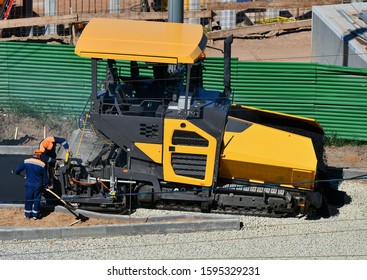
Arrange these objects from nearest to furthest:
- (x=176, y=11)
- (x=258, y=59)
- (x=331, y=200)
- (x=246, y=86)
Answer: (x=331, y=200) < (x=176, y=11) < (x=246, y=86) < (x=258, y=59)

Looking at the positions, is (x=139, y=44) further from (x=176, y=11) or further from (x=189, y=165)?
(x=176, y=11)

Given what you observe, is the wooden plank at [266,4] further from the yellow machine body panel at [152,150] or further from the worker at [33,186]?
the worker at [33,186]

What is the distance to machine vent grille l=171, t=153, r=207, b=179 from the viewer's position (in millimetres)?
13000

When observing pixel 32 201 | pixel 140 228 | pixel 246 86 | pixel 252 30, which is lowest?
pixel 140 228

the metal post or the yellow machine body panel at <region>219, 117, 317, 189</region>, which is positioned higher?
the metal post

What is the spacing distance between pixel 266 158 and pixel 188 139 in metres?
1.31

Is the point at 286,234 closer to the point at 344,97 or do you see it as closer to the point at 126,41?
the point at 126,41

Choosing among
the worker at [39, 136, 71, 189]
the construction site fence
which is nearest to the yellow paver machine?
the worker at [39, 136, 71, 189]

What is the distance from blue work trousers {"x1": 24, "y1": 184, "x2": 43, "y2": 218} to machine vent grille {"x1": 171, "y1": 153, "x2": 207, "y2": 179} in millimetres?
2260

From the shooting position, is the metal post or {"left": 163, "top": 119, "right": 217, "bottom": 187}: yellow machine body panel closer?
{"left": 163, "top": 119, "right": 217, "bottom": 187}: yellow machine body panel

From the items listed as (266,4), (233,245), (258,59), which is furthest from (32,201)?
(266,4)

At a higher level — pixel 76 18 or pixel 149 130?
pixel 76 18

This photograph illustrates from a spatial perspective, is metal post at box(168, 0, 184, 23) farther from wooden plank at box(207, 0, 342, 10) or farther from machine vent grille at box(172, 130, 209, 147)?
wooden plank at box(207, 0, 342, 10)

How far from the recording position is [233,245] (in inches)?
477
